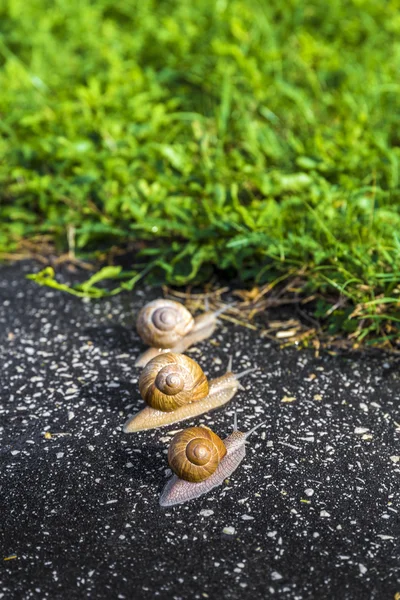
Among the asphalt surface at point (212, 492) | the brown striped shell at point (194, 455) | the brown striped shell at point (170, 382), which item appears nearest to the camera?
the asphalt surface at point (212, 492)

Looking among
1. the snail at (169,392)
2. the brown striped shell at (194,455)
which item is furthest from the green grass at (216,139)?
the brown striped shell at (194,455)

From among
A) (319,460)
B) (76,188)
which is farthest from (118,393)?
(76,188)

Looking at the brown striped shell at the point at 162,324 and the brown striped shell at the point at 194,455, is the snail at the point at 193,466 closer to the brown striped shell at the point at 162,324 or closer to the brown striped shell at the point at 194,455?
the brown striped shell at the point at 194,455

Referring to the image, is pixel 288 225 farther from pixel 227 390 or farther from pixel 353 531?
pixel 353 531

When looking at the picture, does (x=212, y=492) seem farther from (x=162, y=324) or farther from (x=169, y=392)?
(x=162, y=324)

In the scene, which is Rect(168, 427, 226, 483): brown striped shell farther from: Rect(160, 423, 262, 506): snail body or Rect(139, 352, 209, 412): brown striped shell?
Rect(139, 352, 209, 412): brown striped shell

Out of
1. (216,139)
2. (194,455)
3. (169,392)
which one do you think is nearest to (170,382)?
(169,392)
